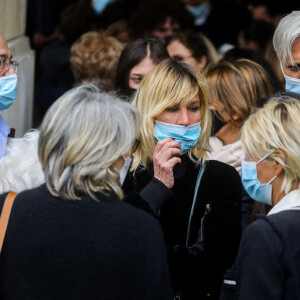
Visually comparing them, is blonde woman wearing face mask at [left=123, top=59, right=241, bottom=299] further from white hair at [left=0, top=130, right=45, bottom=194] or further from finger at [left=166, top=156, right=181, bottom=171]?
white hair at [left=0, top=130, right=45, bottom=194]

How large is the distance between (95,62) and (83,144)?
10.3 feet

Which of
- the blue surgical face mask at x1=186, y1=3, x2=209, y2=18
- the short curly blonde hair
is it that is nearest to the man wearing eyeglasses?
the short curly blonde hair

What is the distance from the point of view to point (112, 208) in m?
2.26

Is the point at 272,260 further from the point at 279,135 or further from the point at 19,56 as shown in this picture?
the point at 19,56

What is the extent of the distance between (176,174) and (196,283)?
57 cm

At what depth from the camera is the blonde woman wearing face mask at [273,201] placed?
242 cm

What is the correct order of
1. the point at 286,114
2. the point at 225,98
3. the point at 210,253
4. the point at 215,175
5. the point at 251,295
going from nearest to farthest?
the point at 251,295
the point at 286,114
the point at 210,253
the point at 215,175
the point at 225,98

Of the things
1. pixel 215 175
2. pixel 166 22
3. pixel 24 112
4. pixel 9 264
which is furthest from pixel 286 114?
pixel 166 22

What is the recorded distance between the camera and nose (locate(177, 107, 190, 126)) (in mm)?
3330

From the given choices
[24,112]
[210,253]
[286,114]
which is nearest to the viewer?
[286,114]

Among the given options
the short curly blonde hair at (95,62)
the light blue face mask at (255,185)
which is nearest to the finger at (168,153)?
the light blue face mask at (255,185)

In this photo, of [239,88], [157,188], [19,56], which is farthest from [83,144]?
[19,56]

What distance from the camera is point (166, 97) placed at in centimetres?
335

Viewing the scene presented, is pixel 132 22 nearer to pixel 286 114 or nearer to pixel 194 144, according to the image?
pixel 194 144
